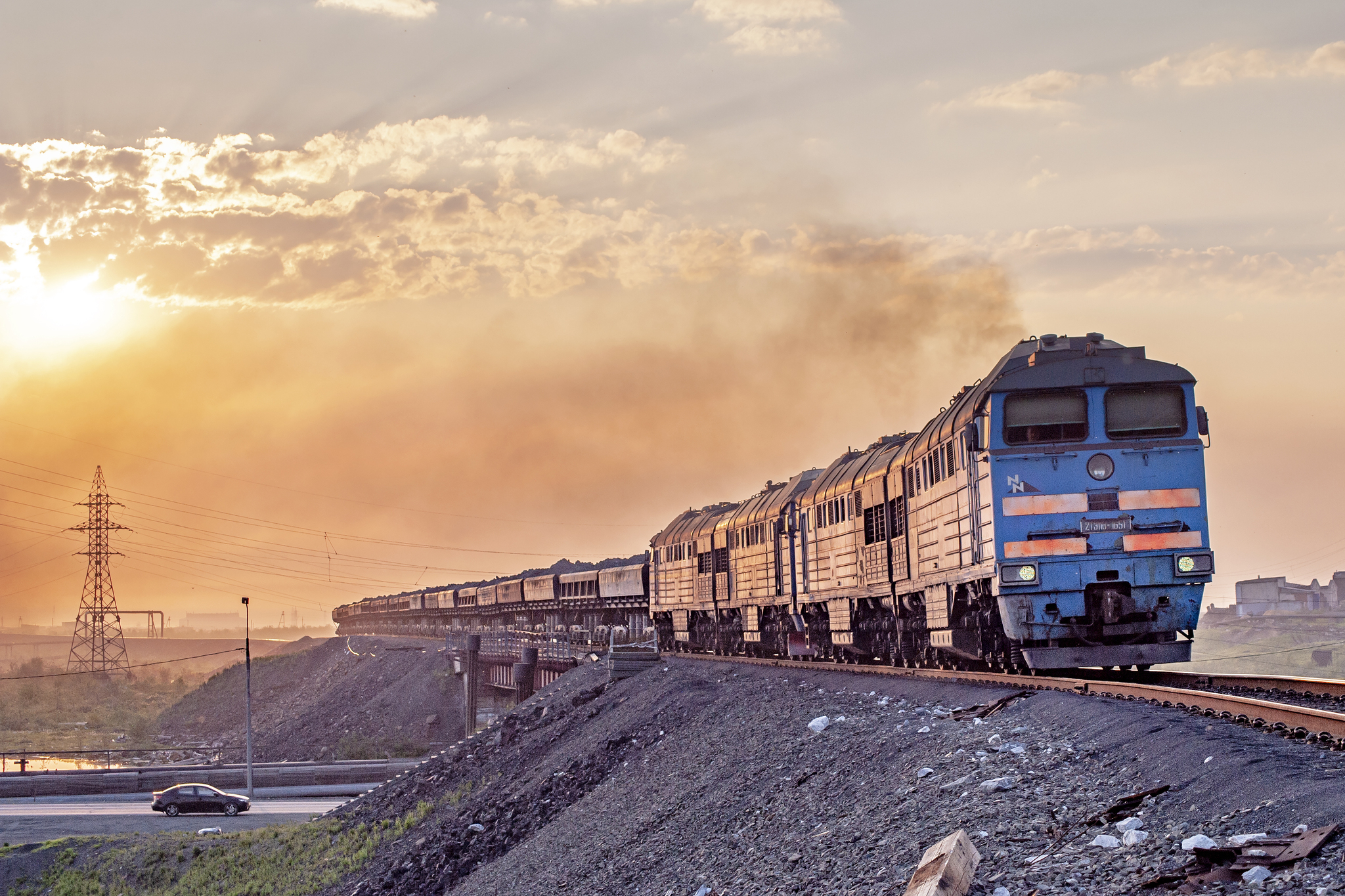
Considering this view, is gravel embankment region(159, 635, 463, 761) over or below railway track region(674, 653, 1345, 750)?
below

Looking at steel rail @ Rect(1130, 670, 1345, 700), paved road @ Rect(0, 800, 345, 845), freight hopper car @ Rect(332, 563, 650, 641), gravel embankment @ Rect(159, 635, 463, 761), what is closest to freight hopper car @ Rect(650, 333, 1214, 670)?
steel rail @ Rect(1130, 670, 1345, 700)

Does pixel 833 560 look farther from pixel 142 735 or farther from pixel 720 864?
pixel 142 735

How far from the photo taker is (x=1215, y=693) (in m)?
16.4

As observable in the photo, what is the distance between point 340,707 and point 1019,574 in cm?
7021

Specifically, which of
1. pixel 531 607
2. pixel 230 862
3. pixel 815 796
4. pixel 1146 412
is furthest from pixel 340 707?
pixel 815 796

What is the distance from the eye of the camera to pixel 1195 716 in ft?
42.6

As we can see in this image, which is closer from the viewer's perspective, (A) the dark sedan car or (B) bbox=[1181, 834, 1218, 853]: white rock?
(B) bbox=[1181, 834, 1218, 853]: white rock

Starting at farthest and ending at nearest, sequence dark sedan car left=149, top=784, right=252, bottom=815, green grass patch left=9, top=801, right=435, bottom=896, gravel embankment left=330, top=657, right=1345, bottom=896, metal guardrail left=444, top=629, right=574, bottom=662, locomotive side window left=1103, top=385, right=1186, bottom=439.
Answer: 1. metal guardrail left=444, top=629, right=574, bottom=662
2. dark sedan car left=149, top=784, right=252, bottom=815
3. green grass patch left=9, top=801, right=435, bottom=896
4. locomotive side window left=1103, top=385, right=1186, bottom=439
5. gravel embankment left=330, top=657, right=1345, bottom=896

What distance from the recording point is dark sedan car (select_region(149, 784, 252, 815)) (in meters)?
46.2

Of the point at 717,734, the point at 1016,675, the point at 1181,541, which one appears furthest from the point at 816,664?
the point at 1181,541

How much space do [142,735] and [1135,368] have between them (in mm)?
86227

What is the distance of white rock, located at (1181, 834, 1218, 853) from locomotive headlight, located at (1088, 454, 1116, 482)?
11.2 metres

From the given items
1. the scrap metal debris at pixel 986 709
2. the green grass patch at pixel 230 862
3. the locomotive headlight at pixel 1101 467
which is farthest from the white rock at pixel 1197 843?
the green grass patch at pixel 230 862

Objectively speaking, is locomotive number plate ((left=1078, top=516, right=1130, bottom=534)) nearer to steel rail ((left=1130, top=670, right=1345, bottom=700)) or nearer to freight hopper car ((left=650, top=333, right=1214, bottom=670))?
freight hopper car ((left=650, top=333, right=1214, bottom=670))
